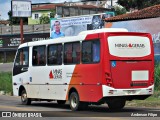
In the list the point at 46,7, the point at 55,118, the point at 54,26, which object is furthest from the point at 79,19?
the point at 46,7

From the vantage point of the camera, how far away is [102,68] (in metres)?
15.3

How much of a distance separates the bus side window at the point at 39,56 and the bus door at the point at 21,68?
0.62 metres

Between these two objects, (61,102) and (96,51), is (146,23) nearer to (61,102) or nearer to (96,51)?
(61,102)

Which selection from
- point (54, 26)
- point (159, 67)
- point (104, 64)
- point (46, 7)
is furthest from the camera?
point (46, 7)

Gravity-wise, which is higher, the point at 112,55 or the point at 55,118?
the point at 112,55

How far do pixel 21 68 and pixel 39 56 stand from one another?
5.82 feet

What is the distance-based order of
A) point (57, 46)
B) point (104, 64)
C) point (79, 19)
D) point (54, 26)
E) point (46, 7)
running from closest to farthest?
point (104, 64), point (57, 46), point (79, 19), point (54, 26), point (46, 7)

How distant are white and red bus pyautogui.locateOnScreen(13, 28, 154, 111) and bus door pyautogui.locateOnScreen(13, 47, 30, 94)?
210 cm

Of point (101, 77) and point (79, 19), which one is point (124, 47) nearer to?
point (101, 77)

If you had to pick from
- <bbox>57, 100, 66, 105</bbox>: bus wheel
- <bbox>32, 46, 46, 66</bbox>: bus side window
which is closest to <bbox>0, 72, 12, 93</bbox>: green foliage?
<bbox>57, 100, 66, 105</bbox>: bus wheel

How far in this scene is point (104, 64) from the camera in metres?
15.3

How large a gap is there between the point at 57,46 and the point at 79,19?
61.5 feet

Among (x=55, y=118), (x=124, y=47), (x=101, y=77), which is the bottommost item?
(x=55, y=118)

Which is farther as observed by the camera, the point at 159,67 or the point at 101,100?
the point at 159,67
